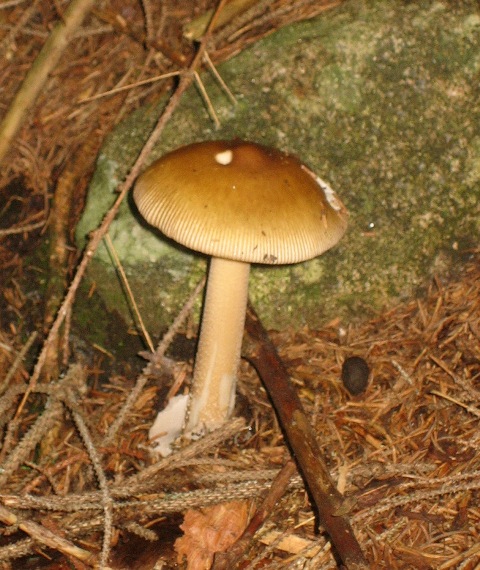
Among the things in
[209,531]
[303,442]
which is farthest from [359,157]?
[209,531]

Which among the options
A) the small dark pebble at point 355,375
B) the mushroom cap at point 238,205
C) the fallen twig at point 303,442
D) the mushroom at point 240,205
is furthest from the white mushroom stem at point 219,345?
the small dark pebble at point 355,375

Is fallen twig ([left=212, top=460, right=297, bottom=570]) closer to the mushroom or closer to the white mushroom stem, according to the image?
the white mushroom stem

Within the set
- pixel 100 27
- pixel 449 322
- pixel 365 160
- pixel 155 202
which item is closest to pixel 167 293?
pixel 155 202

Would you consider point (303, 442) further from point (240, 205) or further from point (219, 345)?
point (240, 205)

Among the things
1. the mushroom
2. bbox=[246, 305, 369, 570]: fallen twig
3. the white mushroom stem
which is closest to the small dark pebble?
bbox=[246, 305, 369, 570]: fallen twig

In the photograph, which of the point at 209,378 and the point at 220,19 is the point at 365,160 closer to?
the point at 220,19

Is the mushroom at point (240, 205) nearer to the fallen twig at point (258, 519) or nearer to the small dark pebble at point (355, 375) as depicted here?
the small dark pebble at point (355, 375)
